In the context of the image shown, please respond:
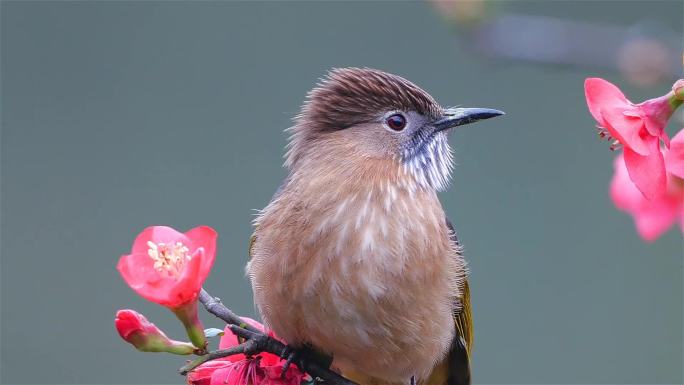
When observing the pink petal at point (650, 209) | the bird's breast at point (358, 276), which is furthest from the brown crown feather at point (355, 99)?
the pink petal at point (650, 209)

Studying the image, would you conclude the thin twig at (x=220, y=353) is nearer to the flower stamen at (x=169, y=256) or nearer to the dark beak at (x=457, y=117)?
the flower stamen at (x=169, y=256)

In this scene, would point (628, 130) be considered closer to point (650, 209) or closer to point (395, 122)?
point (650, 209)

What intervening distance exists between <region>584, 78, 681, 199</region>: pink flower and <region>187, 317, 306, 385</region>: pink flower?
2.88 feet

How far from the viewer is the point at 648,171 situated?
1601 millimetres

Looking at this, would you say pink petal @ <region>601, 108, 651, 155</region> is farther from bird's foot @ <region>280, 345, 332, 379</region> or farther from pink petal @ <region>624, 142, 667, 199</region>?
bird's foot @ <region>280, 345, 332, 379</region>

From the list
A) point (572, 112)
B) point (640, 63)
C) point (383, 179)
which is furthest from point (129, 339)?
point (572, 112)

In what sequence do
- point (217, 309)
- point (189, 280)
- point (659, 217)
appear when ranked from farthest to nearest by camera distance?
point (659, 217)
point (217, 309)
point (189, 280)

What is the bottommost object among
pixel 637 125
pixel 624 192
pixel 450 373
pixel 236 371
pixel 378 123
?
pixel 236 371

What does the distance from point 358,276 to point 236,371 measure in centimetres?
43

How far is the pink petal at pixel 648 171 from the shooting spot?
158 cm

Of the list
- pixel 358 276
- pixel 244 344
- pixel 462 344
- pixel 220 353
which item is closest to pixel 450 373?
pixel 462 344

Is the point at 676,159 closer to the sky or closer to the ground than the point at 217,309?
closer to the sky

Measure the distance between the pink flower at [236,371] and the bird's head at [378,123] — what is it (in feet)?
2.20

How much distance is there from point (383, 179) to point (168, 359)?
11.2 ft
